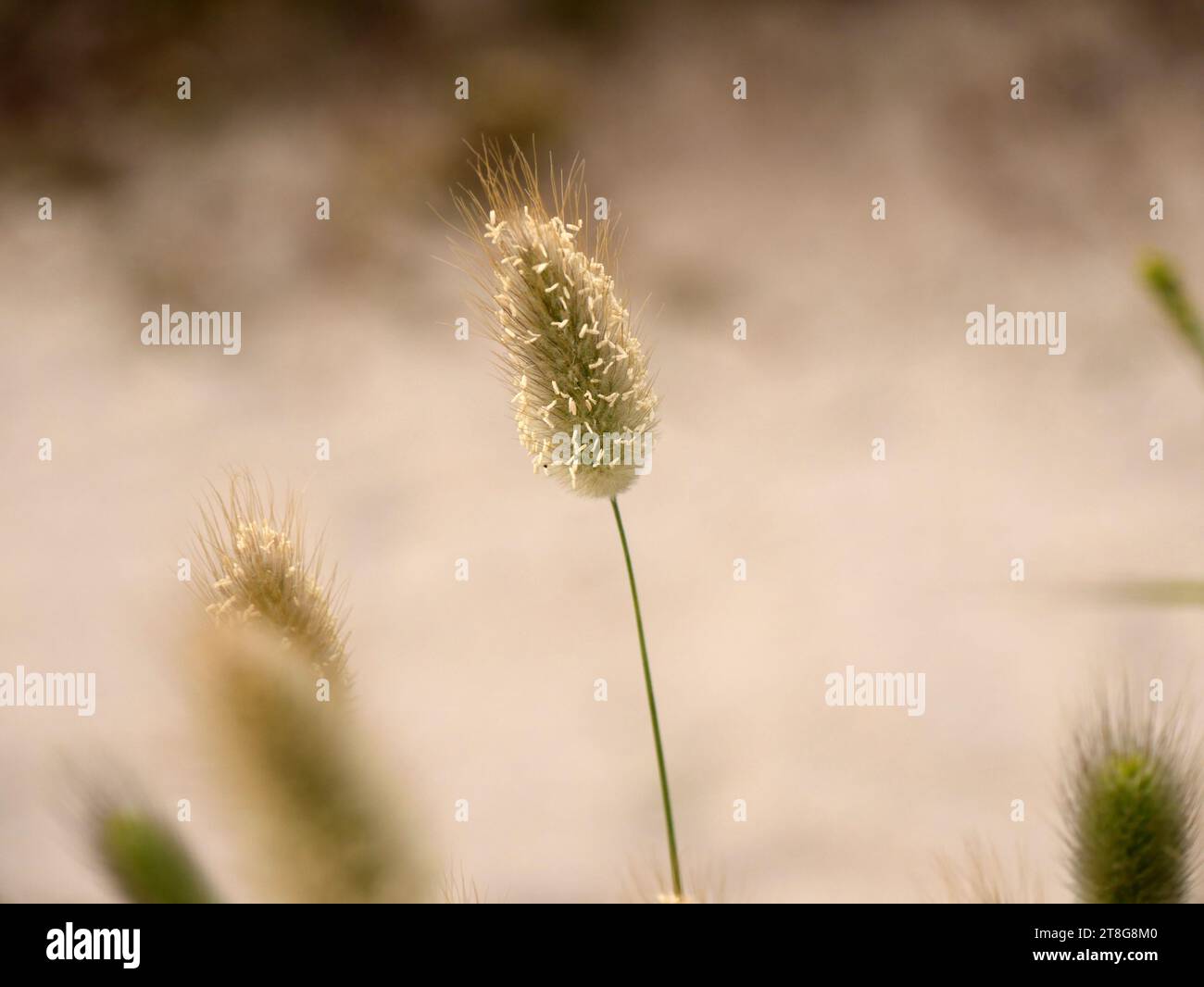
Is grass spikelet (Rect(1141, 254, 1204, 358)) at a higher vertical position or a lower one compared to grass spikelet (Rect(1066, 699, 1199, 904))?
higher

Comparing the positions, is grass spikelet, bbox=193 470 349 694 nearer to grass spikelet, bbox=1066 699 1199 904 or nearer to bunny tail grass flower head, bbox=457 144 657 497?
bunny tail grass flower head, bbox=457 144 657 497

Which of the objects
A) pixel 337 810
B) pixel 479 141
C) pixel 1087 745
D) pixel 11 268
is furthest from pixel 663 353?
pixel 337 810

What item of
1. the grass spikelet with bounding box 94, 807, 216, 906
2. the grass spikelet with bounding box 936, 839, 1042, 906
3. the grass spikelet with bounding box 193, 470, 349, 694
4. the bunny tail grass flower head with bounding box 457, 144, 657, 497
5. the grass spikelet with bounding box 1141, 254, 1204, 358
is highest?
the bunny tail grass flower head with bounding box 457, 144, 657, 497

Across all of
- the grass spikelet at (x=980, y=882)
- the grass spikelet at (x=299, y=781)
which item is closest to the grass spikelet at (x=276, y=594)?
the grass spikelet at (x=299, y=781)

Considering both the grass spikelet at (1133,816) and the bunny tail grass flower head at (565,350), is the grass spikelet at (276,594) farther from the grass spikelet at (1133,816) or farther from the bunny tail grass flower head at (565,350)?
the grass spikelet at (1133,816)

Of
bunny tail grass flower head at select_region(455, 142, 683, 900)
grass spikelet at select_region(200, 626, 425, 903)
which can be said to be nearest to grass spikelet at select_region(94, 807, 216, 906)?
grass spikelet at select_region(200, 626, 425, 903)

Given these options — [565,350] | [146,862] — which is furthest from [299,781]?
[565,350]
